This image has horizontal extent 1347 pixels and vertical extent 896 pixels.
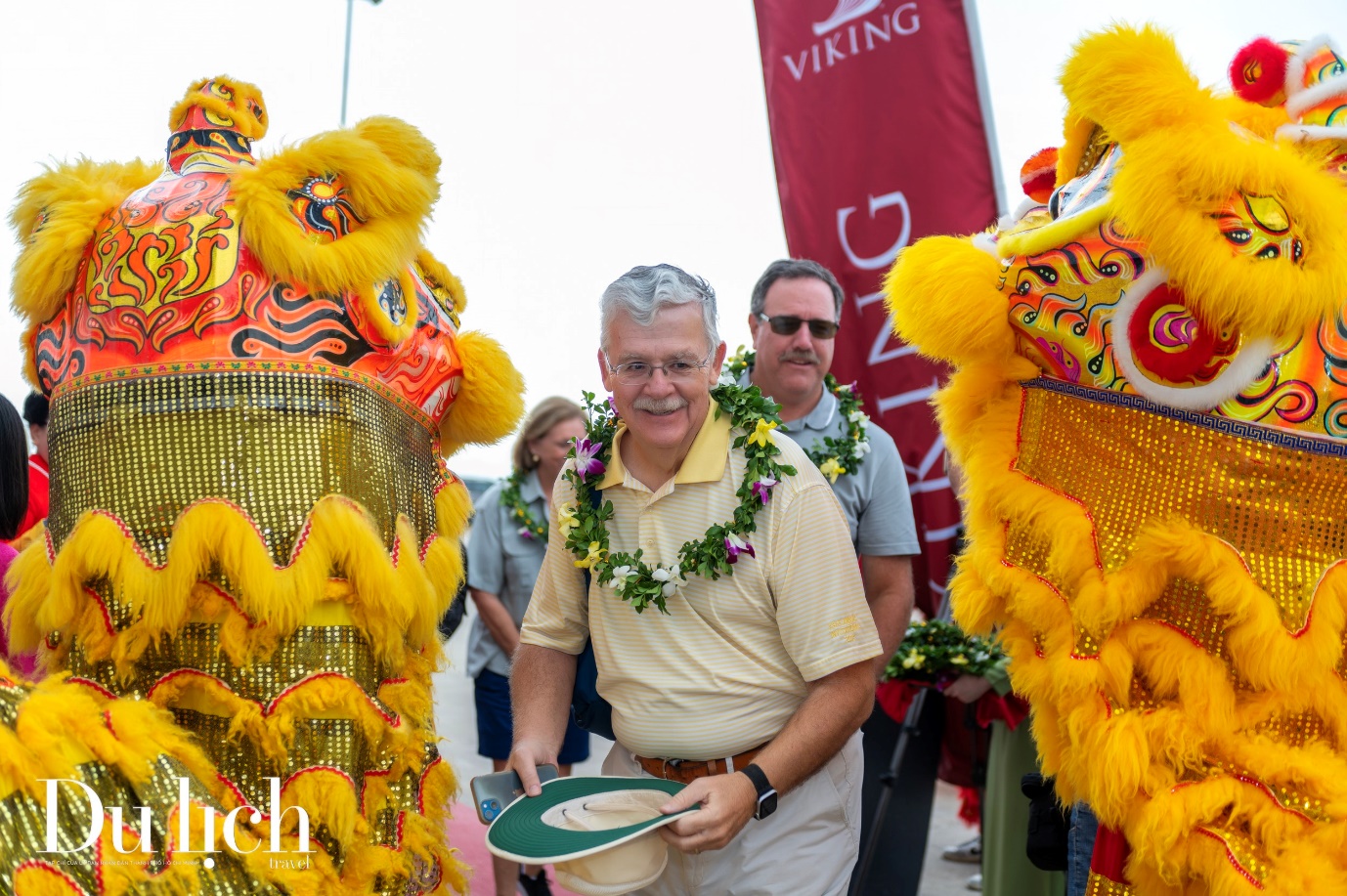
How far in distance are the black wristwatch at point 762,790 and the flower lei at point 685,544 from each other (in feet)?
1.19

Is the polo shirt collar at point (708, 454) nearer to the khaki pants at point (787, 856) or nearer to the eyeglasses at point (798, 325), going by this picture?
the khaki pants at point (787, 856)

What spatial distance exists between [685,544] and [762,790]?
495 millimetres

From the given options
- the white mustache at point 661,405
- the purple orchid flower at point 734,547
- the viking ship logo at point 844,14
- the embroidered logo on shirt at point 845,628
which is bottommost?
the embroidered logo on shirt at point 845,628

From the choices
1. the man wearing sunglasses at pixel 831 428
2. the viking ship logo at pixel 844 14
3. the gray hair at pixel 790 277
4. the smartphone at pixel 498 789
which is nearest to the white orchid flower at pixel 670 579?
the smartphone at pixel 498 789

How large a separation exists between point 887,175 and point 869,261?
35cm

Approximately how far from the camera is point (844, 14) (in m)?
4.67

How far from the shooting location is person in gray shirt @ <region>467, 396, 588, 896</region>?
4.47 m

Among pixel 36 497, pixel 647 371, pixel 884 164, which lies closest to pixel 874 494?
pixel 647 371

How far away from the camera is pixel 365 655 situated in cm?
213

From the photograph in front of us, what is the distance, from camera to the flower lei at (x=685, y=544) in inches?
87.4

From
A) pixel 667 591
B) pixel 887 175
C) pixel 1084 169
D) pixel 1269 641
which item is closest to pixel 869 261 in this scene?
pixel 887 175

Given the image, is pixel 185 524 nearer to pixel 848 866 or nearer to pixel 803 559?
pixel 803 559

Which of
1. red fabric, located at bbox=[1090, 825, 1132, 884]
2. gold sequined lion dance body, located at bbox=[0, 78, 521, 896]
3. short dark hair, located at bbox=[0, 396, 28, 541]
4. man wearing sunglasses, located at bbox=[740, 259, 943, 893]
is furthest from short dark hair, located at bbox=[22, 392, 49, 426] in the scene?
red fabric, located at bbox=[1090, 825, 1132, 884]

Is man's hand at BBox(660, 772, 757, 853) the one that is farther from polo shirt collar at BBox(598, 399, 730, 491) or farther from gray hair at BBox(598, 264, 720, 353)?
gray hair at BBox(598, 264, 720, 353)
